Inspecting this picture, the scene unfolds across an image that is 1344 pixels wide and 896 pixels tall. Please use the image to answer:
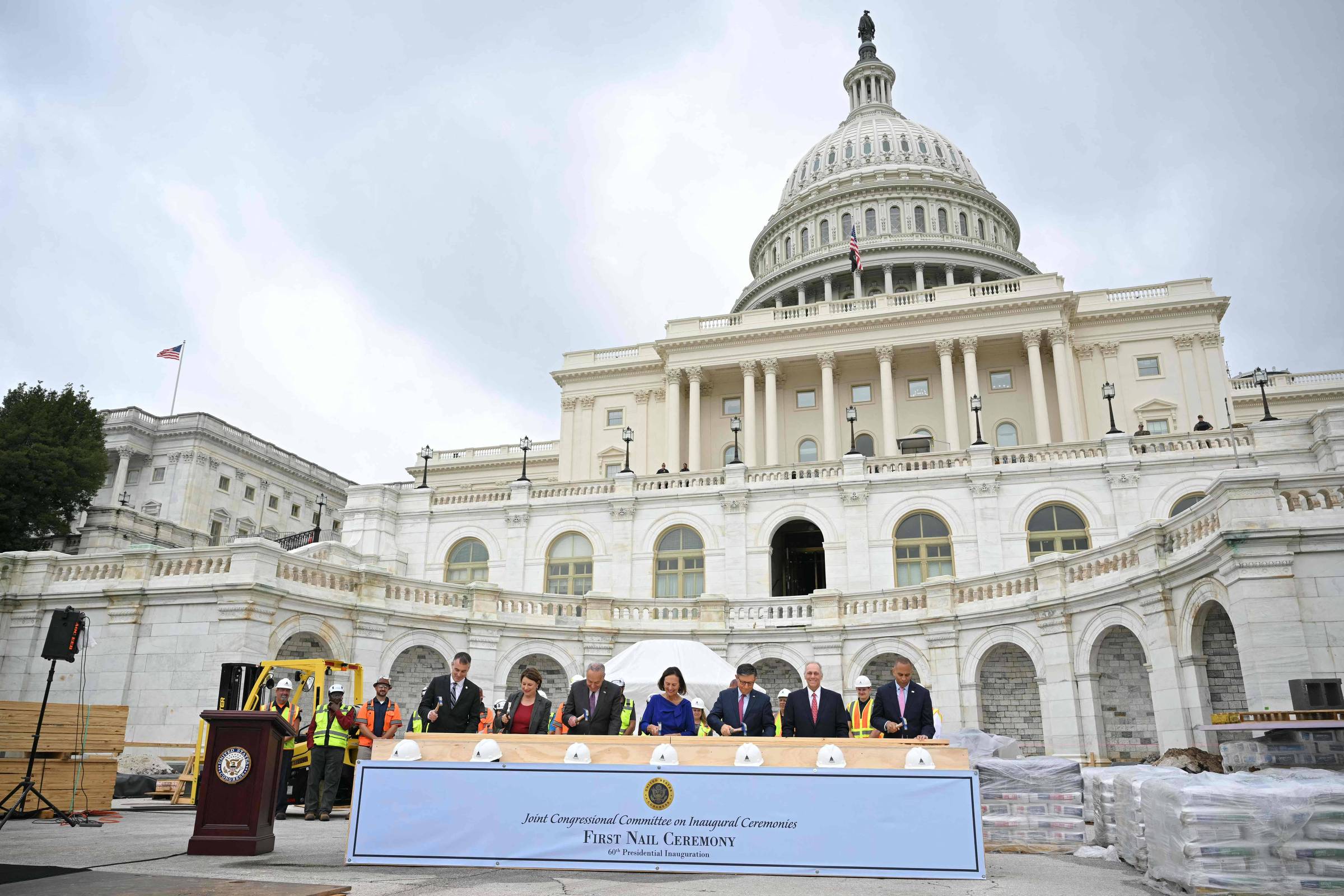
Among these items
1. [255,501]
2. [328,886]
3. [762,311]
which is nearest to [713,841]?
[328,886]

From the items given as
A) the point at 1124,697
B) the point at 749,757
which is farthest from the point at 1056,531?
the point at 749,757

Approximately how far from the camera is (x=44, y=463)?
159ft

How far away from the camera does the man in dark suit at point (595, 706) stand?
38.9 ft

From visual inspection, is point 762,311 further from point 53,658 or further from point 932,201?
point 53,658

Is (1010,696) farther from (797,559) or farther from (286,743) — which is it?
(286,743)

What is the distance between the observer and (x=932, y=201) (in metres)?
86.1

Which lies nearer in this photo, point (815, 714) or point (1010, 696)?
point (815, 714)

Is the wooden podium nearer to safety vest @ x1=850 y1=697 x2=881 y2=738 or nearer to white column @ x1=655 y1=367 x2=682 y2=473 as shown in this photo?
safety vest @ x1=850 y1=697 x2=881 y2=738

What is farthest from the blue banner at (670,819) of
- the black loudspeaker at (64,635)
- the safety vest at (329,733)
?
the black loudspeaker at (64,635)

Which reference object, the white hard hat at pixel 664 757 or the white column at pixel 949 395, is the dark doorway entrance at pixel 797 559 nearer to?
the white column at pixel 949 395

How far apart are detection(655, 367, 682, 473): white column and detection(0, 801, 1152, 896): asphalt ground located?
48.4 metres

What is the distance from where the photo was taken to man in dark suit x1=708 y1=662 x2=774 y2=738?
450 inches

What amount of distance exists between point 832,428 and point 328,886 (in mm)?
53582

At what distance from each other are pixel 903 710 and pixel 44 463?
50845mm
